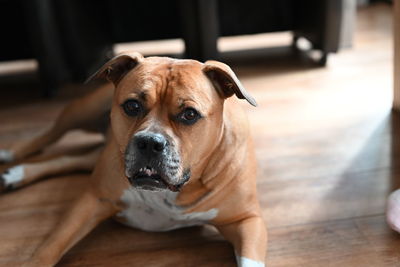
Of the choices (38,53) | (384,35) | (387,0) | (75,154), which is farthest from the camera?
(387,0)

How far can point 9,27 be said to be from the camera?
277 centimetres

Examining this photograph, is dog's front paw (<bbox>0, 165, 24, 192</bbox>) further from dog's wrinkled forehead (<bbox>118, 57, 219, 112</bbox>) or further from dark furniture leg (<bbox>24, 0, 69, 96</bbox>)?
dark furniture leg (<bbox>24, 0, 69, 96</bbox>)

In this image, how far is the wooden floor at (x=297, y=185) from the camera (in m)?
1.43

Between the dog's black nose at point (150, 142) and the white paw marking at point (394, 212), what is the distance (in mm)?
699

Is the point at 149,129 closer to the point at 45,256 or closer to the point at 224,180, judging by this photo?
the point at 224,180

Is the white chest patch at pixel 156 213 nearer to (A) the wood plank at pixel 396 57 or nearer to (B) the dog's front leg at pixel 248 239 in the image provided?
(B) the dog's front leg at pixel 248 239

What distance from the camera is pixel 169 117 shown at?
1230mm

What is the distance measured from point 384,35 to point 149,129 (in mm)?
2566

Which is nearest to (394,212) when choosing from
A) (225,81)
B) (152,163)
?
(225,81)

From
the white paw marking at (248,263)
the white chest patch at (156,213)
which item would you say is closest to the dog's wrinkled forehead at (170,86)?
the white chest patch at (156,213)

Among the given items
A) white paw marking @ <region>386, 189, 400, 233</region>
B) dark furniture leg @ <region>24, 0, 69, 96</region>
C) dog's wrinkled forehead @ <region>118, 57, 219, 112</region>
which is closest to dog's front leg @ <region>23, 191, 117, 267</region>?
dog's wrinkled forehead @ <region>118, 57, 219, 112</region>

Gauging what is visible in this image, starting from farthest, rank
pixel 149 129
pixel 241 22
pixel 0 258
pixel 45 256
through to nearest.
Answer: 1. pixel 241 22
2. pixel 0 258
3. pixel 45 256
4. pixel 149 129

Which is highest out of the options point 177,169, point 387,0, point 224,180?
point 177,169

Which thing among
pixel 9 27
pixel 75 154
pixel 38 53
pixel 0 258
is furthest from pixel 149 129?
pixel 9 27
